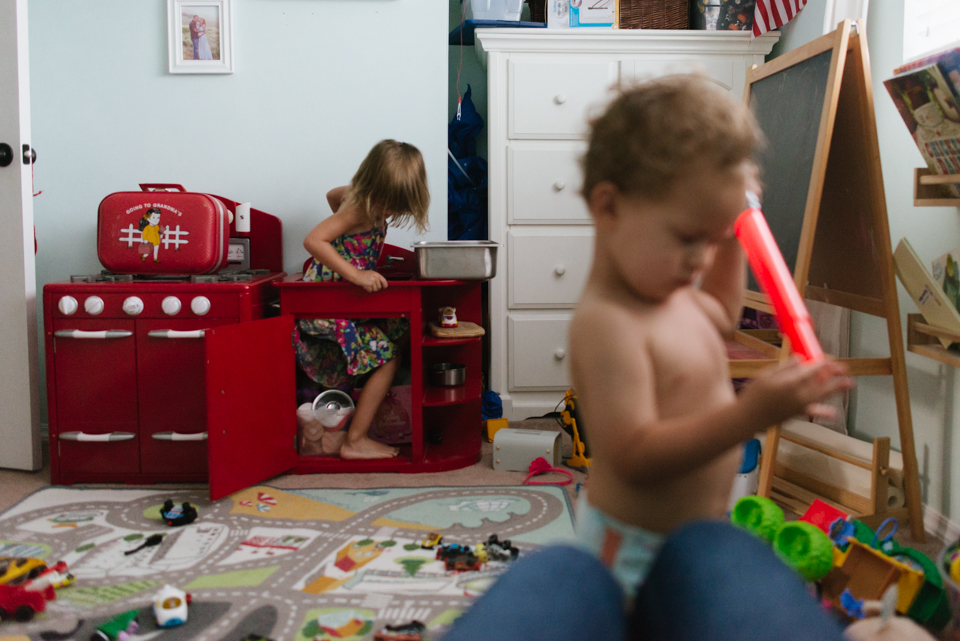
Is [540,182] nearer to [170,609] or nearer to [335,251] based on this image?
[335,251]

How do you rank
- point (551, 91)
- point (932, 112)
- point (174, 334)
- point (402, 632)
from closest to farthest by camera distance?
point (402, 632) → point (932, 112) → point (174, 334) → point (551, 91)

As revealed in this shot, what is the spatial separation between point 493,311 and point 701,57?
3.62 feet

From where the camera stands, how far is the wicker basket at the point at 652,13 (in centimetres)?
253

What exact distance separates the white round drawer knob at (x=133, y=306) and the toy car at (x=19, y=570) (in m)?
0.68

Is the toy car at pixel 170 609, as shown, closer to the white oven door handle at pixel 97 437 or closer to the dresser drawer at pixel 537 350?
the white oven door handle at pixel 97 437

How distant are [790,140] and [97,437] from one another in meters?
1.90

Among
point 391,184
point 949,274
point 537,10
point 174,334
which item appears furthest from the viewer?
point 537,10

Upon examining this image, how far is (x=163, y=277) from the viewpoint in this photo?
6.75 feet

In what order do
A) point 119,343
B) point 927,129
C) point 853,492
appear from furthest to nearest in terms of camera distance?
point 119,343 → point 853,492 → point 927,129

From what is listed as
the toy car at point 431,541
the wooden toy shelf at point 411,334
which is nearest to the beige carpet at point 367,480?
the wooden toy shelf at point 411,334

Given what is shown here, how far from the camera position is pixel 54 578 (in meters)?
1.39

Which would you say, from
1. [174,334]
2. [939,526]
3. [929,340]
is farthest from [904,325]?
[174,334]

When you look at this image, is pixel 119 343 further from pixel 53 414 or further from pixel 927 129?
pixel 927 129

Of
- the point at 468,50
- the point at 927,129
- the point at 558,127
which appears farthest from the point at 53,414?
the point at 927,129
